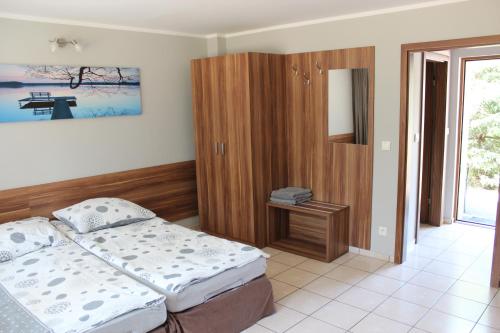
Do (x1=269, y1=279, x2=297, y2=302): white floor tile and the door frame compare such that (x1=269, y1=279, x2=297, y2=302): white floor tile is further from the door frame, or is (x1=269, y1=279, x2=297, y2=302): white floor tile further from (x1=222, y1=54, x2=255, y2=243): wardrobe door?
the door frame

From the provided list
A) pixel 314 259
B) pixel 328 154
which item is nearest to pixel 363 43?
pixel 328 154

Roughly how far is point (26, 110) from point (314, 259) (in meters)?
2.91

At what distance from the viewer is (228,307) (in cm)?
275

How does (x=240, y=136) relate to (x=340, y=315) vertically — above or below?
above

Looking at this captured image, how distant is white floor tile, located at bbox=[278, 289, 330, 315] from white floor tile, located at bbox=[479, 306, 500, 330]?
1073mm

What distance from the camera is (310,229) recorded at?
4375mm

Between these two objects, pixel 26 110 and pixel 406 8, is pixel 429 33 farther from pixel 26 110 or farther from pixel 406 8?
pixel 26 110

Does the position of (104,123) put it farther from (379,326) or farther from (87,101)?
(379,326)

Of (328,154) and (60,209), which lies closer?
(60,209)

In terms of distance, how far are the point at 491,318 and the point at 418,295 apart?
1.69 feet

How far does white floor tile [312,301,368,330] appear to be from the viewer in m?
2.90

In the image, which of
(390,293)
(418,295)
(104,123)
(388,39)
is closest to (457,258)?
(418,295)

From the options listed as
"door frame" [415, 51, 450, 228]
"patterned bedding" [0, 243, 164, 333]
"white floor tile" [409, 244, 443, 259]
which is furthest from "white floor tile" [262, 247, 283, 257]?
"patterned bedding" [0, 243, 164, 333]

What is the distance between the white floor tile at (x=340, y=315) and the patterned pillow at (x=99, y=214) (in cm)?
179
